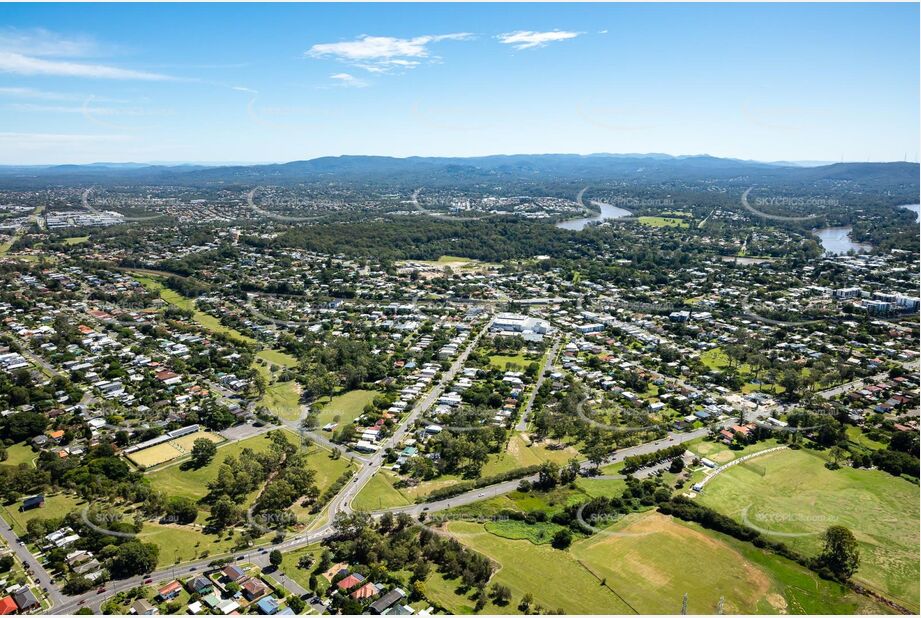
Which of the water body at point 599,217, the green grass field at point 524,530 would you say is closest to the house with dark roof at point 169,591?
the green grass field at point 524,530

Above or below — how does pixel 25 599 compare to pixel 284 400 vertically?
below

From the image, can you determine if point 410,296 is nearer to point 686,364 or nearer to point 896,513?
point 686,364

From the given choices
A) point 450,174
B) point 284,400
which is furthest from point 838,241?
point 450,174

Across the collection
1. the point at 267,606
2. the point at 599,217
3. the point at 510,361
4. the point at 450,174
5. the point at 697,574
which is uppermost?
the point at 450,174

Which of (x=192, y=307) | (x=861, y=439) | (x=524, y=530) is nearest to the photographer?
(x=524, y=530)

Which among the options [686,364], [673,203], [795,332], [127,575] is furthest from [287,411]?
[673,203]

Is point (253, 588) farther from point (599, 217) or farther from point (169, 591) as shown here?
point (599, 217)

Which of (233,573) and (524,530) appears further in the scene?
(524,530)

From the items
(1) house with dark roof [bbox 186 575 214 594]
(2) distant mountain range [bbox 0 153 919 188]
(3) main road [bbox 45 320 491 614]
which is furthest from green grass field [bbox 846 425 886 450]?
(2) distant mountain range [bbox 0 153 919 188]
